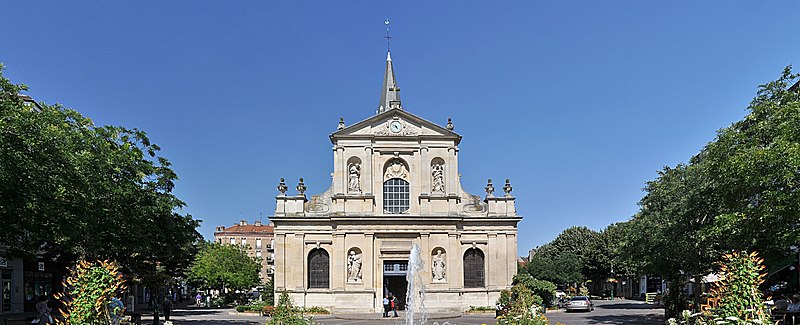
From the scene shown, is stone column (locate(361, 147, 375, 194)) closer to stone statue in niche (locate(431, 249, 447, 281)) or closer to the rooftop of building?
stone statue in niche (locate(431, 249, 447, 281))

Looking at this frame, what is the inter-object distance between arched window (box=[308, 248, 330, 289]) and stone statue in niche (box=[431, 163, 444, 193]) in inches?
319

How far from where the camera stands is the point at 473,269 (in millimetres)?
45281

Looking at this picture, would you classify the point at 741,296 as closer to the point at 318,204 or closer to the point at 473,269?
the point at 473,269

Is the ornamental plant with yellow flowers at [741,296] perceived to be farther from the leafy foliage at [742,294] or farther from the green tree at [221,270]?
the green tree at [221,270]

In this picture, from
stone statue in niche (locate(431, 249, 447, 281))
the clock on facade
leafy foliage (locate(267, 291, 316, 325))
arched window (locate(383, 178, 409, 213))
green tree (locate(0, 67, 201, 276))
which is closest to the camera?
Answer: leafy foliage (locate(267, 291, 316, 325))

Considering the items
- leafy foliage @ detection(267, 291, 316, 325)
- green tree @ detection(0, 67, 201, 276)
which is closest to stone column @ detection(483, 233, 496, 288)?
green tree @ detection(0, 67, 201, 276)

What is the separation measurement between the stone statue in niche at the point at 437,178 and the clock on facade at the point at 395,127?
129 inches

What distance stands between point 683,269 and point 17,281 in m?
35.1

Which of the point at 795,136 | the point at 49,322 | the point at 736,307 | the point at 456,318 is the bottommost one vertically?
the point at 456,318

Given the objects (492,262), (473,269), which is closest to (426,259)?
(473,269)

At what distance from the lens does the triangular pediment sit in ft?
149

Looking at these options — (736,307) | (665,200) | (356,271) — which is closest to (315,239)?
(356,271)

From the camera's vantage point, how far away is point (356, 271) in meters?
44.4

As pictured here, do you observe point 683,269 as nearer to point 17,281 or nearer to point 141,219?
point 141,219
